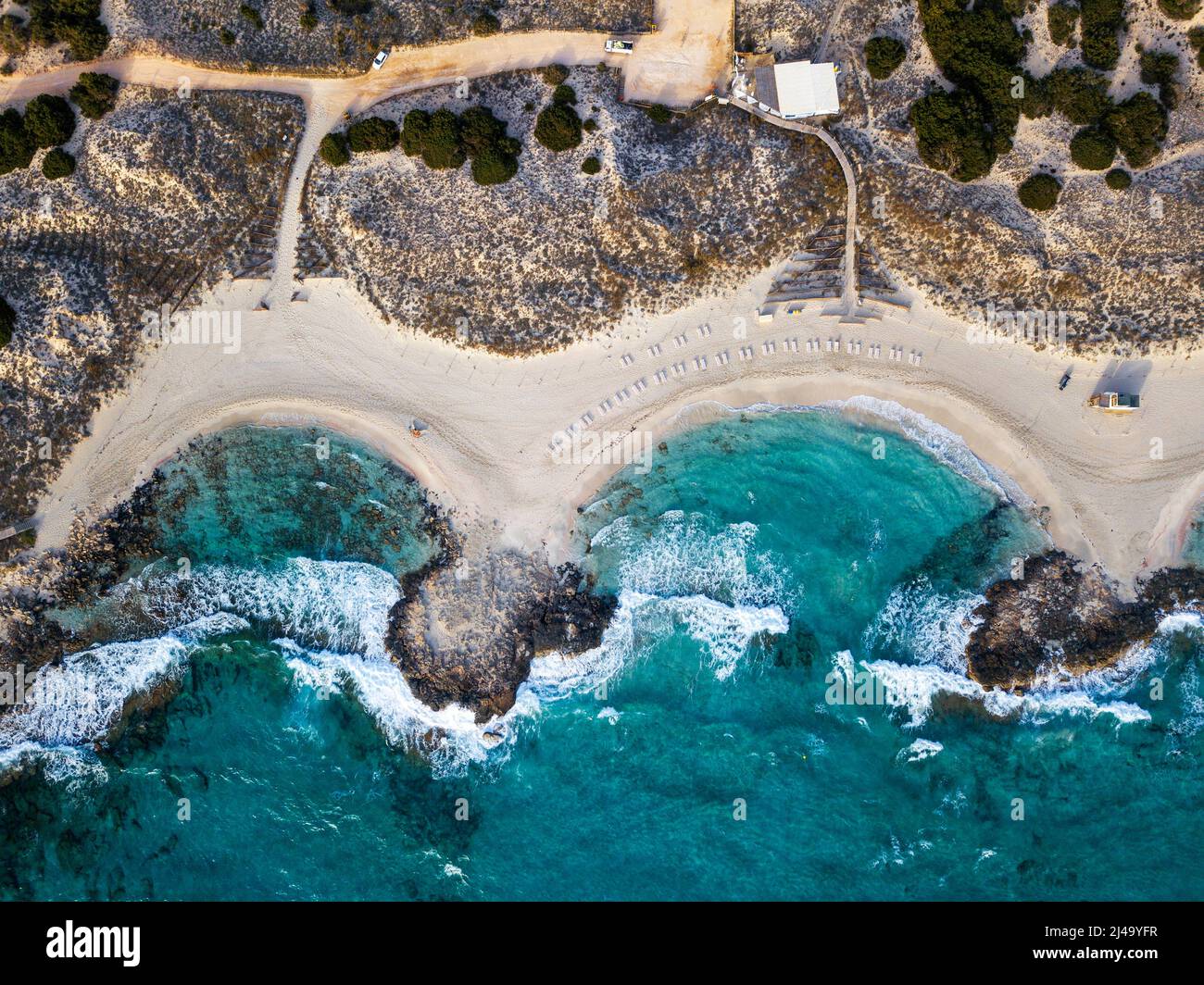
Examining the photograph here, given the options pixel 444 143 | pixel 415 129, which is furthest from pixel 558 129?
pixel 415 129

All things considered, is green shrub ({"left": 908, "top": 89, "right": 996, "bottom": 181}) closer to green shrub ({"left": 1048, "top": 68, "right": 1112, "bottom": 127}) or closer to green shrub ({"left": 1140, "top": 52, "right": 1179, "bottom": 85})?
Answer: green shrub ({"left": 1048, "top": 68, "right": 1112, "bottom": 127})

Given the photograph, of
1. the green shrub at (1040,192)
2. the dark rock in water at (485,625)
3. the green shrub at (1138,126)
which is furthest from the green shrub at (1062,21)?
the dark rock in water at (485,625)

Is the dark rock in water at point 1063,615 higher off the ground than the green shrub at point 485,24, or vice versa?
the green shrub at point 485,24

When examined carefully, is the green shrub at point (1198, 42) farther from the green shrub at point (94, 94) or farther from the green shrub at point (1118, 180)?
the green shrub at point (94, 94)

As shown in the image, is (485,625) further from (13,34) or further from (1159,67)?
(1159,67)

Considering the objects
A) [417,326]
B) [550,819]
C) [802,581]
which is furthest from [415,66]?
[550,819]

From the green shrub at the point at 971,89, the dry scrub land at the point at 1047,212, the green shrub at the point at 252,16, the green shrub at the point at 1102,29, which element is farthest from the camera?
the green shrub at the point at 252,16

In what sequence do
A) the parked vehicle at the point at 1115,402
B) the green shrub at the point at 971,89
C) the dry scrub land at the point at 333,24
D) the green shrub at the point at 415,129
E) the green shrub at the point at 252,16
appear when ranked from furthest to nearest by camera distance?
the dry scrub land at the point at 333,24
the green shrub at the point at 252,16
the green shrub at the point at 415,129
the parked vehicle at the point at 1115,402
the green shrub at the point at 971,89
